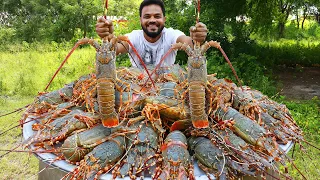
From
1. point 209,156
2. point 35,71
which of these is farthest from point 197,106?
point 35,71

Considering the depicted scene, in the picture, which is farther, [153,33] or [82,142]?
[153,33]

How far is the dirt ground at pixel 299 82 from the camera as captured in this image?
27.7 ft

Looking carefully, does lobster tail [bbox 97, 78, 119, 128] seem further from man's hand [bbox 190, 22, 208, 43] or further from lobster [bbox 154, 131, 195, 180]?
man's hand [bbox 190, 22, 208, 43]

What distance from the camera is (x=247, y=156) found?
1.79 metres

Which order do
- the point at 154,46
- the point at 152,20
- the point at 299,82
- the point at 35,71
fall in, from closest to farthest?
the point at 152,20
the point at 154,46
the point at 299,82
the point at 35,71

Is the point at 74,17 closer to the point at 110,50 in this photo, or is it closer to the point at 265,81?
the point at 265,81

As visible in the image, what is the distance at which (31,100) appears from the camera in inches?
315

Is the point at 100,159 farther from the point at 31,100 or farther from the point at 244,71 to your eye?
the point at 244,71

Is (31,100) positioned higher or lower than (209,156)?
lower

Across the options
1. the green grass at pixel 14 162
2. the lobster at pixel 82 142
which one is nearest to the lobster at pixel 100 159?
the lobster at pixel 82 142

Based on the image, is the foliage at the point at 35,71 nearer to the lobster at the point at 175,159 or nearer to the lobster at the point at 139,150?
the lobster at the point at 139,150

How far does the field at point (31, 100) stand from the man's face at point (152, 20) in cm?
75

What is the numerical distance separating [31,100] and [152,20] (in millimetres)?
5614

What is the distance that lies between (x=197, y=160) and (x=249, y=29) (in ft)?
30.9
